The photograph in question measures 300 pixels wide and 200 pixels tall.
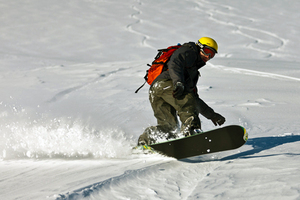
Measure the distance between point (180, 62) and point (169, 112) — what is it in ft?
2.37

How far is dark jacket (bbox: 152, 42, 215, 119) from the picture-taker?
3533 mm

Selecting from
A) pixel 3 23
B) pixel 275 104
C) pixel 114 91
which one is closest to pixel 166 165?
pixel 275 104

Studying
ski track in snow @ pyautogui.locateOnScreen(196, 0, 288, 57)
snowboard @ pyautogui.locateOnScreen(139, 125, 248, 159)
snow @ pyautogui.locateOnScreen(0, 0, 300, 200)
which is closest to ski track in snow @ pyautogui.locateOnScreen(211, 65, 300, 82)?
snow @ pyautogui.locateOnScreen(0, 0, 300, 200)

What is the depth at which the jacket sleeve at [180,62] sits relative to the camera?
3.51m

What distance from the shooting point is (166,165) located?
131 inches

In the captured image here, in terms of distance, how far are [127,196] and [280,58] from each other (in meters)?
12.2

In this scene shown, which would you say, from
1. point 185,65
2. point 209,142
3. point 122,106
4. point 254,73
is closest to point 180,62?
point 185,65

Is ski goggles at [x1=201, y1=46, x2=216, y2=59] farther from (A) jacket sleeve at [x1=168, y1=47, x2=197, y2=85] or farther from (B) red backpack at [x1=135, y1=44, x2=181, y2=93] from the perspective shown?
(B) red backpack at [x1=135, y1=44, x2=181, y2=93]

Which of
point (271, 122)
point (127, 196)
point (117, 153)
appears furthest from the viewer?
point (271, 122)

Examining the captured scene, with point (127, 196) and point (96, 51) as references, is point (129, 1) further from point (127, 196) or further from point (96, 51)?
point (127, 196)

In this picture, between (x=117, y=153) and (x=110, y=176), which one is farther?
(x=117, y=153)

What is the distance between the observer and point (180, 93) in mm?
3527

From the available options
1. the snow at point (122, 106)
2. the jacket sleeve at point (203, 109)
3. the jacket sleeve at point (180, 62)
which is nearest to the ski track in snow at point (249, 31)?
the snow at point (122, 106)

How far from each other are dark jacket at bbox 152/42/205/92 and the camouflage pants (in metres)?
0.13
